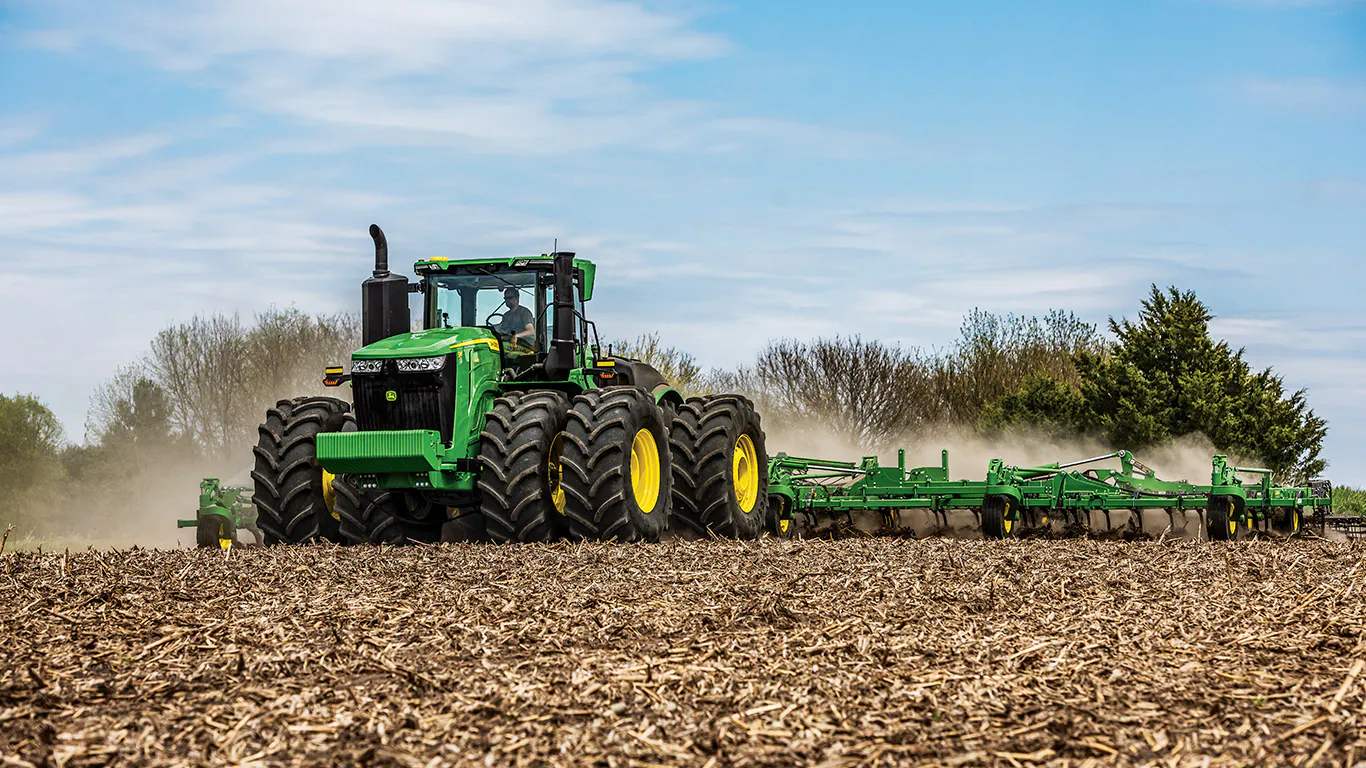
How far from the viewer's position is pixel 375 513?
12.5 metres

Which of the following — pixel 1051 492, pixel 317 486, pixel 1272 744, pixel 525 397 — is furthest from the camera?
pixel 1051 492

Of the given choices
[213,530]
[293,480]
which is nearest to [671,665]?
[293,480]

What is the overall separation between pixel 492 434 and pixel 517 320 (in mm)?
1933

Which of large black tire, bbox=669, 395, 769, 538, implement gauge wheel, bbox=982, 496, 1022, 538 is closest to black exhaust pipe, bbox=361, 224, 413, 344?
large black tire, bbox=669, 395, 769, 538

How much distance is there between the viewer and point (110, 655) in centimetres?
628

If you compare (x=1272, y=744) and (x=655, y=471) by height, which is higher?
(x=655, y=471)

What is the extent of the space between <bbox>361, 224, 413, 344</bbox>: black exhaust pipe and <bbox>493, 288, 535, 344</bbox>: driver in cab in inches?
35.6

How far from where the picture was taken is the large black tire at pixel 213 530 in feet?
53.4

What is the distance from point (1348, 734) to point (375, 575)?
600 cm

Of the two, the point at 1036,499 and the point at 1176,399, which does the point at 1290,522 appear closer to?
the point at 1036,499

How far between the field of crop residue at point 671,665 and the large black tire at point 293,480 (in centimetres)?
295

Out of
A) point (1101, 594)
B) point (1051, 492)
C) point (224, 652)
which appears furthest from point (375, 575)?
→ point (1051, 492)

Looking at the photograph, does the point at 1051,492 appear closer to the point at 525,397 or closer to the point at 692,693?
the point at 525,397

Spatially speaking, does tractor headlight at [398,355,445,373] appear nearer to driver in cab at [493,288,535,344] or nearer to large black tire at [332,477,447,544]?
large black tire at [332,477,447,544]
